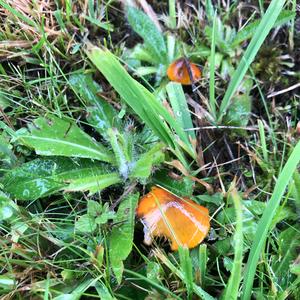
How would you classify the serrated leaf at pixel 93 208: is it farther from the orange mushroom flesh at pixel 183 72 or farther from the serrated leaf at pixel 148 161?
the orange mushroom flesh at pixel 183 72

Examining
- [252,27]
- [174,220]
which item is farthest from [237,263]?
[252,27]

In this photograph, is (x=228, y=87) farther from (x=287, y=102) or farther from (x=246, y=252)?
(x=246, y=252)

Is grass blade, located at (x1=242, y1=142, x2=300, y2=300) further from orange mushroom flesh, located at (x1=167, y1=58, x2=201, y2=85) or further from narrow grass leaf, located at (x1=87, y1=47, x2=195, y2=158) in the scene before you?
orange mushroom flesh, located at (x1=167, y1=58, x2=201, y2=85)

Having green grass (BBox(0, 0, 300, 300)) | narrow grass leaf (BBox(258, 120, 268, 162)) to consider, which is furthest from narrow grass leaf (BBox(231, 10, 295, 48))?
narrow grass leaf (BBox(258, 120, 268, 162))

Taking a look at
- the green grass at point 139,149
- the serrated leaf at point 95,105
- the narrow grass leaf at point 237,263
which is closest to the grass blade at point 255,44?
the green grass at point 139,149

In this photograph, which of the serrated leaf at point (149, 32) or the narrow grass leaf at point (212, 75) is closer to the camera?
the narrow grass leaf at point (212, 75)

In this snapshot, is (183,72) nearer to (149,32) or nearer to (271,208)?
(149,32)
